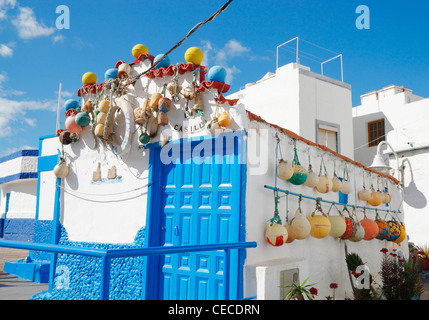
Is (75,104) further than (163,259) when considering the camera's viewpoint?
Yes

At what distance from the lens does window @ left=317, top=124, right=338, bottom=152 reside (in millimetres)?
14923

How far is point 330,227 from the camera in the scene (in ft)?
19.6

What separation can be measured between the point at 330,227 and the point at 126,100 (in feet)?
12.7

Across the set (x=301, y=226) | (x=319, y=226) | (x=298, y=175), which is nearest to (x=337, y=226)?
(x=319, y=226)

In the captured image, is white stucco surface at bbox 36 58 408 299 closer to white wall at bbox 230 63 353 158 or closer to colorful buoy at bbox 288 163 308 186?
colorful buoy at bbox 288 163 308 186

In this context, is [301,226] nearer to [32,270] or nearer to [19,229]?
[32,270]

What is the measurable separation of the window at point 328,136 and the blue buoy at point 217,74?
10.1m

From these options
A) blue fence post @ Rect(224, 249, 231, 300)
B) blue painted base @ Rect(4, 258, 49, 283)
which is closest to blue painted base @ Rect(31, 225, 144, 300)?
blue painted base @ Rect(4, 258, 49, 283)

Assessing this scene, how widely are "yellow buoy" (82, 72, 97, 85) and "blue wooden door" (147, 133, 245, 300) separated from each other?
8.24ft

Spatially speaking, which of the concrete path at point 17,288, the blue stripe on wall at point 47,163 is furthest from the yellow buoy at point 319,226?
the blue stripe on wall at point 47,163

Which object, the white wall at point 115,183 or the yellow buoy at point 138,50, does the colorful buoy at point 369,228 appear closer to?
the white wall at point 115,183

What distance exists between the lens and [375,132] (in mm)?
16891
